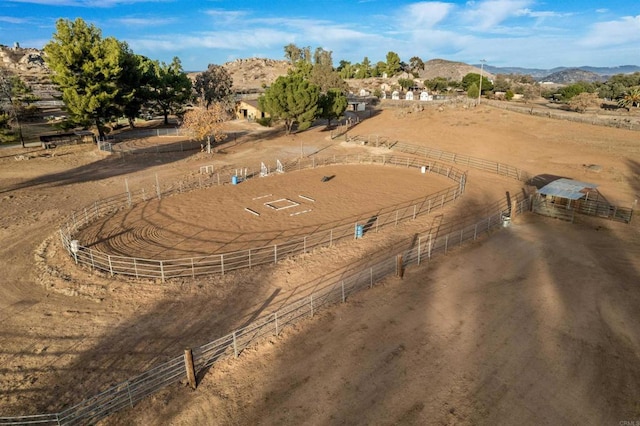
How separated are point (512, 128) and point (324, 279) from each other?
43.5 meters

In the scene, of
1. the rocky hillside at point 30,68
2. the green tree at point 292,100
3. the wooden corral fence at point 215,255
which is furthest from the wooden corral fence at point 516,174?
the rocky hillside at point 30,68

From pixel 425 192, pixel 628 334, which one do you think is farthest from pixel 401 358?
pixel 425 192

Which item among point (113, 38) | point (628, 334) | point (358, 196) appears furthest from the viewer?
point (113, 38)

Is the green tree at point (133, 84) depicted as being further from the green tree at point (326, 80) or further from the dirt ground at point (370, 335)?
the green tree at point (326, 80)

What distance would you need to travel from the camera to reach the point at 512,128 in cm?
5006

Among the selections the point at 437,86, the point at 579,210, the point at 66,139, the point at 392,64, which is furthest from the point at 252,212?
the point at 392,64

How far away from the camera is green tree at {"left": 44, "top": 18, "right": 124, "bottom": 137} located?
41281mm

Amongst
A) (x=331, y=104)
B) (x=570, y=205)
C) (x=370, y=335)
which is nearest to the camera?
(x=370, y=335)

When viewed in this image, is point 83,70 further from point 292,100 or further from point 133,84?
point 292,100

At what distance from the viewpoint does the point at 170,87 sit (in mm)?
58000

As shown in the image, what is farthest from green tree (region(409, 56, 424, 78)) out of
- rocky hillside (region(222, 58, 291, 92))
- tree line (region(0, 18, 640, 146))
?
tree line (region(0, 18, 640, 146))

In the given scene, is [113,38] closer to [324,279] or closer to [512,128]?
[324,279]

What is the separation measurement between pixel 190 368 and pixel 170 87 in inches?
2193

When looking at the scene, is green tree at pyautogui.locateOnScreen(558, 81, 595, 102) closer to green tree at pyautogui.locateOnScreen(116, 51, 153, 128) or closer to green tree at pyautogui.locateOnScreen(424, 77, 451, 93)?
green tree at pyautogui.locateOnScreen(424, 77, 451, 93)
